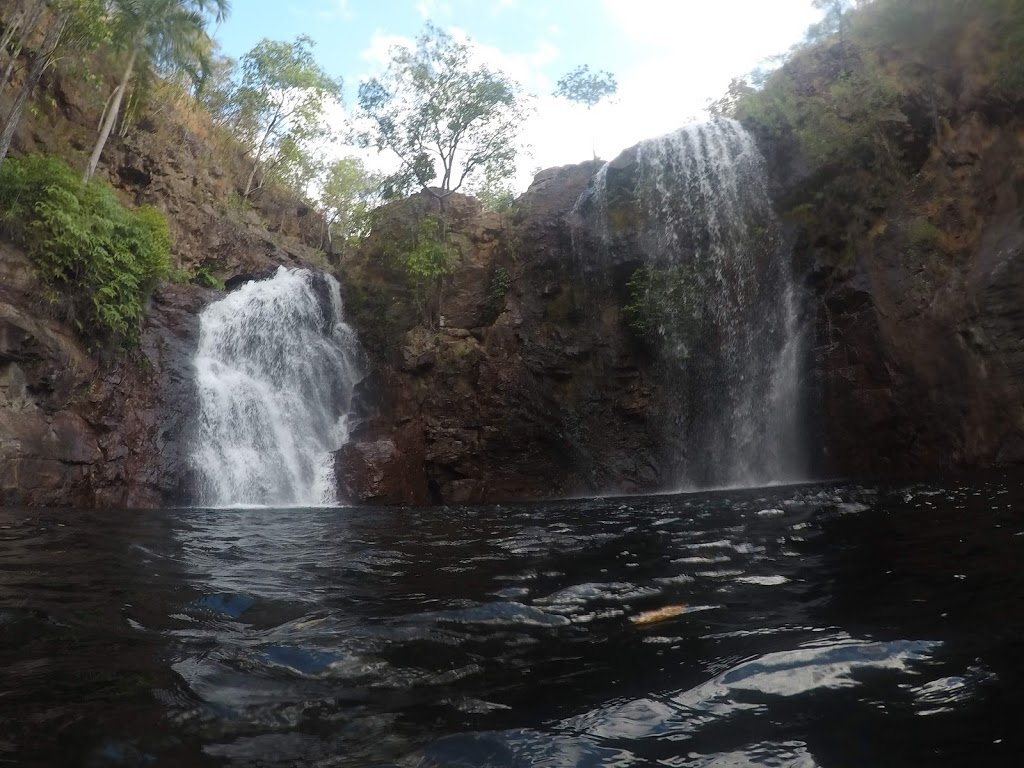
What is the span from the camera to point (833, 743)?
1834mm

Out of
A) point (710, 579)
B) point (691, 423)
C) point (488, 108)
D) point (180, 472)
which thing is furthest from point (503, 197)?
point (710, 579)

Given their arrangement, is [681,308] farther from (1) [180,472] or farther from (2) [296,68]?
(2) [296,68]

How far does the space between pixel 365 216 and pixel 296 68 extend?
29.6ft

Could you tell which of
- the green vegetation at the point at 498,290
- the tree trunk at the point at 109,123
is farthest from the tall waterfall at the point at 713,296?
the tree trunk at the point at 109,123

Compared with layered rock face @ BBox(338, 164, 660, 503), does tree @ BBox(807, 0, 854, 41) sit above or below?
above

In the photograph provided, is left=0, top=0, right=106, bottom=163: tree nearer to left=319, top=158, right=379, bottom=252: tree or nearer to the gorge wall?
the gorge wall

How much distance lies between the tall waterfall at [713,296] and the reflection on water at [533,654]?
10.6 metres

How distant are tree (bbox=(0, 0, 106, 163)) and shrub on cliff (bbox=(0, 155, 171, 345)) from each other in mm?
1103

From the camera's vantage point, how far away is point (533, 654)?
283 cm

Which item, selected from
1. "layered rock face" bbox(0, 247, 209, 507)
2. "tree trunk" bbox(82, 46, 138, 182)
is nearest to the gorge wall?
"layered rock face" bbox(0, 247, 209, 507)

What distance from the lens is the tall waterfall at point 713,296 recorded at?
15781 millimetres

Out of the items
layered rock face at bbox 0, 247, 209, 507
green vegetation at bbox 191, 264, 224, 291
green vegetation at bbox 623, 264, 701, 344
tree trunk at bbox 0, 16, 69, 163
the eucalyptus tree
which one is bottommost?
layered rock face at bbox 0, 247, 209, 507

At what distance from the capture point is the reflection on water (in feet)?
6.20

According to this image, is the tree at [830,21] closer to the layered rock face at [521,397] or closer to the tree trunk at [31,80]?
the layered rock face at [521,397]
